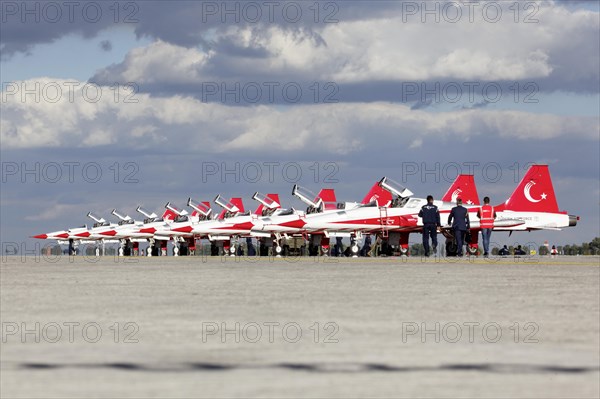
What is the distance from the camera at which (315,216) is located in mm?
54125

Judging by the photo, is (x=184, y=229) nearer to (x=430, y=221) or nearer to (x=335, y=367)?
(x=430, y=221)

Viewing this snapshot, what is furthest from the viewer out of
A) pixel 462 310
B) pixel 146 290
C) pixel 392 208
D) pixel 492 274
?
pixel 392 208

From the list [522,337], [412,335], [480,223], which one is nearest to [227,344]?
[412,335]

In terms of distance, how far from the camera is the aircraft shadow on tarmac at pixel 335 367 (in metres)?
9.26

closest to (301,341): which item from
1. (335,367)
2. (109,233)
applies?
(335,367)

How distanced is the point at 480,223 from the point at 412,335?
35.2m

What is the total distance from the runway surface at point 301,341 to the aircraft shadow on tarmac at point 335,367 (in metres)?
0.02

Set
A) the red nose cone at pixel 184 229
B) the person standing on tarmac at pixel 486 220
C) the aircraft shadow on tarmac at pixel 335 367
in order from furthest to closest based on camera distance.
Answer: the red nose cone at pixel 184 229
the person standing on tarmac at pixel 486 220
the aircraft shadow on tarmac at pixel 335 367

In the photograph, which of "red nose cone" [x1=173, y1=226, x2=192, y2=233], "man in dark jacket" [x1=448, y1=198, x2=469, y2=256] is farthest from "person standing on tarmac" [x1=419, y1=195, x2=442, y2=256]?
"red nose cone" [x1=173, y1=226, x2=192, y2=233]

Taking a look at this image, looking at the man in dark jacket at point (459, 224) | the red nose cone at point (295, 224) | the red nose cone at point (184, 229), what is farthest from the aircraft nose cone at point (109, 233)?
the man in dark jacket at point (459, 224)

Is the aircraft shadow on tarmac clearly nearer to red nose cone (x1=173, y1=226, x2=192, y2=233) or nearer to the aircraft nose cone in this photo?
red nose cone (x1=173, y1=226, x2=192, y2=233)

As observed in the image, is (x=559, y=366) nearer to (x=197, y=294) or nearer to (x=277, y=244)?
(x=197, y=294)

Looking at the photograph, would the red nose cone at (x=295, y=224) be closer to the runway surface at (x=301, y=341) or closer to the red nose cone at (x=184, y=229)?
the red nose cone at (x=184, y=229)

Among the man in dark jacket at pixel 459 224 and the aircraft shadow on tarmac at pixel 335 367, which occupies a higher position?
the man in dark jacket at pixel 459 224
